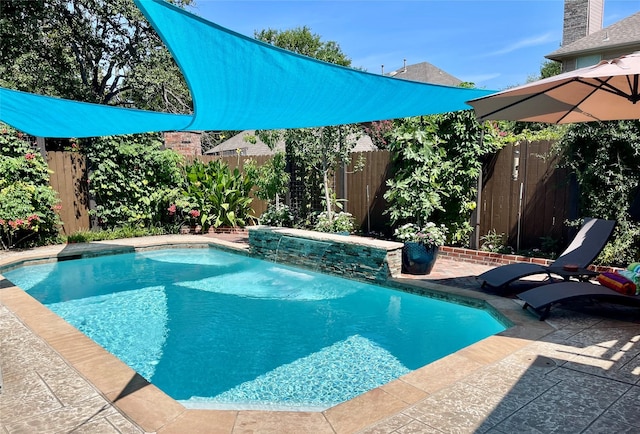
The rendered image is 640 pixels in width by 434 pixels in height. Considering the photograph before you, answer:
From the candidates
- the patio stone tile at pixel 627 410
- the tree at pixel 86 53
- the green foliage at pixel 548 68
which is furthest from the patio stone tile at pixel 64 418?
the green foliage at pixel 548 68

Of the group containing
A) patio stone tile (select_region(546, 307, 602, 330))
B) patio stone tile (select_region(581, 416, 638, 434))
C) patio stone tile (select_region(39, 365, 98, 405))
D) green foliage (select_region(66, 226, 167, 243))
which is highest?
green foliage (select_region(66, 226, 167, 243))

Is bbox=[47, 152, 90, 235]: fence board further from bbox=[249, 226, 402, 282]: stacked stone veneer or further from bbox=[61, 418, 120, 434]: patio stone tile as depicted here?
bbox=[61, 418, 120, 434]: patio stone tile

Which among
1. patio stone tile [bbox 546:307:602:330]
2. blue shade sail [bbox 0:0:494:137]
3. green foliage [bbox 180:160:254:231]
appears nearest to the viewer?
blue shade sail [bbox 0:0:494:137]

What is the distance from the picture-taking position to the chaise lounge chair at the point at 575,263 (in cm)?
524

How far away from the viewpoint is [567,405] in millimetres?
2650

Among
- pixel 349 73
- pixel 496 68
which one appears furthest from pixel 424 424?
pixel 496 68

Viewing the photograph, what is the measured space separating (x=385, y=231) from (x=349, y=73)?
6.04 metres

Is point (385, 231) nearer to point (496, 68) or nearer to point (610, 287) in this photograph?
point (610, 287)

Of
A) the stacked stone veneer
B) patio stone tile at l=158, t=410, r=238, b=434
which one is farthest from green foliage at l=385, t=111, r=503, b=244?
patio stone tile at l=158, t=410, r=238, b=434

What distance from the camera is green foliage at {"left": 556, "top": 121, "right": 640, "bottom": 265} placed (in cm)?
596

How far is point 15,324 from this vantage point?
4.24 meters

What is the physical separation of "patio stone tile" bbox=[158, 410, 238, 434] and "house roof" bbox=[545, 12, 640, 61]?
737 inches

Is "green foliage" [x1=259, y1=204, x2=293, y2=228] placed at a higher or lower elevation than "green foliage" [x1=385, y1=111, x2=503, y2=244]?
lower

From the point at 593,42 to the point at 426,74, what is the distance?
9.47 m
